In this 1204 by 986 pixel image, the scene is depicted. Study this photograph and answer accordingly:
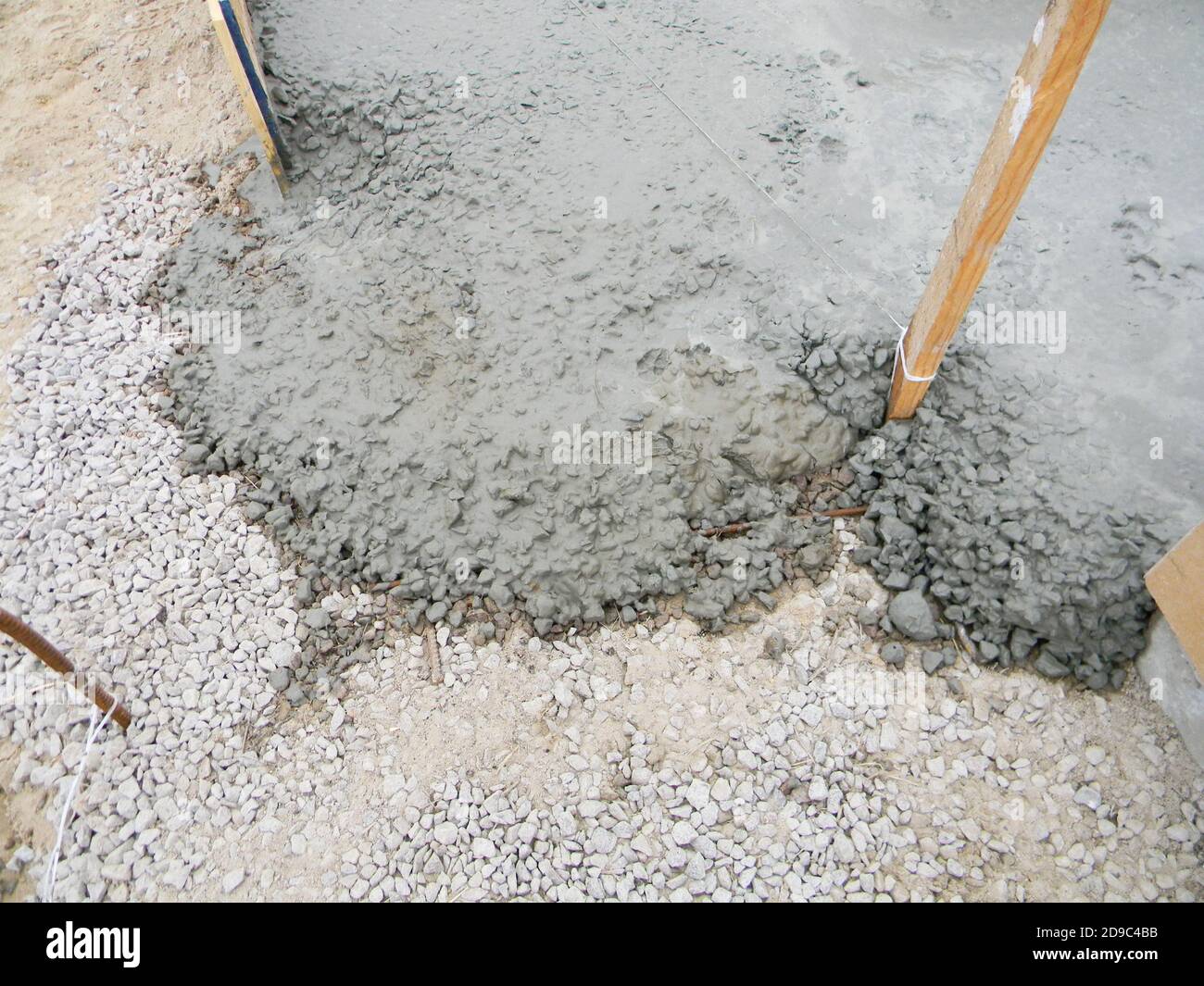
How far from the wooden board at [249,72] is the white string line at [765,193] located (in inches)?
83.7

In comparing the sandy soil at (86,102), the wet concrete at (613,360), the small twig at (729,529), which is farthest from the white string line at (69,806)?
the sandy soil at (86,102)

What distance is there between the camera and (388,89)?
16.5 ft

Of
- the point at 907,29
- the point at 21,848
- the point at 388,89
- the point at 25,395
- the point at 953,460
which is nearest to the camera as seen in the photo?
the point at 21,848

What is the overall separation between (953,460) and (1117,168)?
2263 mm

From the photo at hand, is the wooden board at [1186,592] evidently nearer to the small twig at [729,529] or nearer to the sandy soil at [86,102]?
the small twig at [729,529]

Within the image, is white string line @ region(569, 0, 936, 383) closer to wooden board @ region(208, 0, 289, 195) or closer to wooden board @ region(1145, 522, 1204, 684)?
wooden board @ region(1145, 522, 1204, 684)

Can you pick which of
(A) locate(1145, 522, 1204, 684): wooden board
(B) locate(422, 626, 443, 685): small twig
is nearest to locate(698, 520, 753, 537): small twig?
(B) locate(422, 626, 443, 685): small twig

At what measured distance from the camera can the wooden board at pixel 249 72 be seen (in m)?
4.27

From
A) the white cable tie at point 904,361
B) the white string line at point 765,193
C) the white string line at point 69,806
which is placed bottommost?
the white string line at point 69,806

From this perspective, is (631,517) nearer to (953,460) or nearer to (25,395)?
(953,460)

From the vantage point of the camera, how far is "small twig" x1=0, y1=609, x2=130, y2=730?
3.00m

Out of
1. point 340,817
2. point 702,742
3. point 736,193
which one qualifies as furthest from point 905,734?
point 736,193

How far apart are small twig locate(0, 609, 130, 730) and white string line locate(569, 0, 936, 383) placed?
3.86 m

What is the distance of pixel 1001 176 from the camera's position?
9.53 feet
